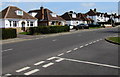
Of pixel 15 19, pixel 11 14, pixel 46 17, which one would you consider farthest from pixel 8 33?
pixel 46 17

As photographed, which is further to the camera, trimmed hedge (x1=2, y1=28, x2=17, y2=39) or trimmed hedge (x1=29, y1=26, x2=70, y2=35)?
trimmed hedge (x1=29, y1=26, x2=70, y2=35)

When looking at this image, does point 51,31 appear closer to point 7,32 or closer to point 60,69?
point 7,32

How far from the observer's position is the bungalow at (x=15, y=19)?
1507 inches

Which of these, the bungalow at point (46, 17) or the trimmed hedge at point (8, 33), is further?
the bungalow at point (46, 17)

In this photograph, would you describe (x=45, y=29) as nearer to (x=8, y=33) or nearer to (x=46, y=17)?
(x=8, y=33)

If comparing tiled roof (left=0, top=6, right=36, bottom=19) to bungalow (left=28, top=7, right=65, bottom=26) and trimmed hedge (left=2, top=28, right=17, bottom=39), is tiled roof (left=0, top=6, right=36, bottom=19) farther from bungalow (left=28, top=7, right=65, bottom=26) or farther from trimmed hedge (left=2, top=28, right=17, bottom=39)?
trimmed hedge (left=2, top=28, right=17, bottom=39)

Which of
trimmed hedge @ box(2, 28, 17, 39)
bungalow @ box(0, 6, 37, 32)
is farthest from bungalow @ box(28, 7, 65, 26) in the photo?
trimmed hedge @ box(2, 28, 17, 39)

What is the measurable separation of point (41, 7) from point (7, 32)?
33612 mm

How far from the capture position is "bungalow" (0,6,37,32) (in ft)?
126

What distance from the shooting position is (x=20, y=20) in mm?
40969

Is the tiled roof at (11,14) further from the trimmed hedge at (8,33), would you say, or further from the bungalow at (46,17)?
the trimmed hedge at (8,33)

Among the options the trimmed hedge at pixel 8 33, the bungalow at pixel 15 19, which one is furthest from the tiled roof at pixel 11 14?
the trimmed hedge at pixel 8 33

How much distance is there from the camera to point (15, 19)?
39.8 metres

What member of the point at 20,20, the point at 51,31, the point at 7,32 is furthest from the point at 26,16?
the point at 7,32
